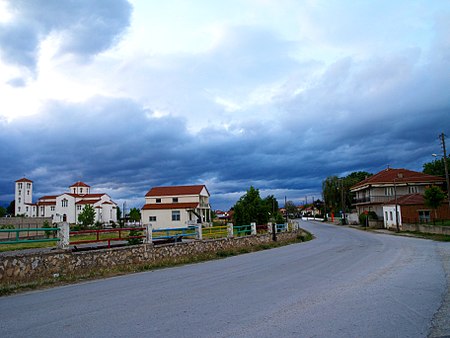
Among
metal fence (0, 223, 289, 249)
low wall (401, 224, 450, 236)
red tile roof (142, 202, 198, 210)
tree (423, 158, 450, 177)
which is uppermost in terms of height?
tree (423, 158, 450, 177)

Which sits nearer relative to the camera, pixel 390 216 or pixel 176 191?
pixel 390 216

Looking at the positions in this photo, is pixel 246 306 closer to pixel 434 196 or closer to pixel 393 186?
pixel 434 196

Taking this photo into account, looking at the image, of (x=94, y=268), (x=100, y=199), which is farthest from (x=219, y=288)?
(x=100, y=199)

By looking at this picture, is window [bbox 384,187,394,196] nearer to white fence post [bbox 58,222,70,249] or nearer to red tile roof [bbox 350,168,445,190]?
red tile roof [bbox 350,168,445,190]

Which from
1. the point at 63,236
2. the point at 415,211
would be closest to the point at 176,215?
the point at 415,211

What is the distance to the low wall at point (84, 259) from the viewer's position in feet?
39.3

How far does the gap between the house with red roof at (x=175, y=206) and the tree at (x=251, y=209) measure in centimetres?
2008

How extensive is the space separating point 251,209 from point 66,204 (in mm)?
70820

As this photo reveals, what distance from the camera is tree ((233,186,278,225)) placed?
3712 cm

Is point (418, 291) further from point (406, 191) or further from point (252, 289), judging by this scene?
point (406, 191)

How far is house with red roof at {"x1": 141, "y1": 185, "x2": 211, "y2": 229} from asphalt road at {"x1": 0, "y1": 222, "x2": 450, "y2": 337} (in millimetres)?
46047

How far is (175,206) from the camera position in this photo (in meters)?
61.5

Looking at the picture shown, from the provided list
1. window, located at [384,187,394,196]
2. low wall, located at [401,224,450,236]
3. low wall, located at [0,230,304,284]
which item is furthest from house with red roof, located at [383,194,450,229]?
low wall, located at [0,230,304,284]

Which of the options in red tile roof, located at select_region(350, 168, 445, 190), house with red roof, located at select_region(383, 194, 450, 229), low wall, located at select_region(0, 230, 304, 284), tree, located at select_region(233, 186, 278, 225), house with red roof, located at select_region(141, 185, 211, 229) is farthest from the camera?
house with red roof, located at select_region(141, 185, 211, 229)
